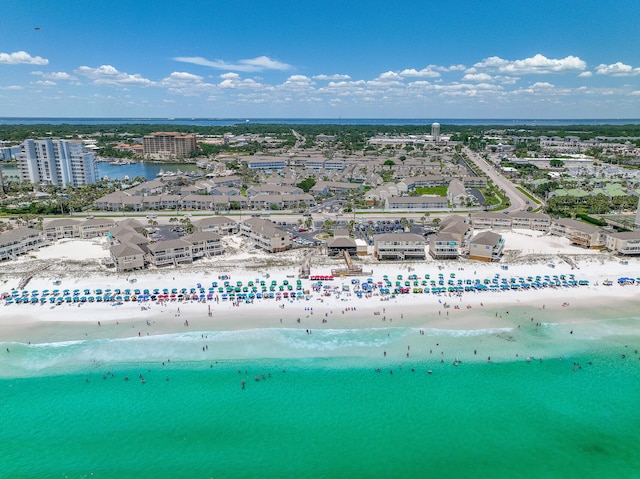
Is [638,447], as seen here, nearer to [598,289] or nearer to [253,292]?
[598,289]

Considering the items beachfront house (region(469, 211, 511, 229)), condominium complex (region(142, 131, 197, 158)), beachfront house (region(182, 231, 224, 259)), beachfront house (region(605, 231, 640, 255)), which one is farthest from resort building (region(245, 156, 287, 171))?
beachfront house (region(605, 231, 640, 255))

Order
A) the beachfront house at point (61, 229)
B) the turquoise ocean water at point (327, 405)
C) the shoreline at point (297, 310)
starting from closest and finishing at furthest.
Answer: the turquoise ocean water at point (327, 405), the shoreline at point (297, 310), the beachfront house at point (61, 229)

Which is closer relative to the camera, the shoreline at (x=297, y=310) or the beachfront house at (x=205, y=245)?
the shoreline at (x=297, y=310)

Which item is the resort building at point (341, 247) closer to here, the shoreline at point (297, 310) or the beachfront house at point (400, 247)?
the beachfront house at point (400, 247)

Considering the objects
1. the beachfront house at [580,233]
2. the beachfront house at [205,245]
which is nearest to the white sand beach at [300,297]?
the beachfront house at [205,245]

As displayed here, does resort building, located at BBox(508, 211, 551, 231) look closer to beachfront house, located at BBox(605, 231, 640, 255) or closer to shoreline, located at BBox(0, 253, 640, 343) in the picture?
beachfront house, located at BBox(605, 231, 640, 255)

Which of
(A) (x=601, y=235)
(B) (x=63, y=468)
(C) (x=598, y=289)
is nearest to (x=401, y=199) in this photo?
(A) (x=601, y=235)
